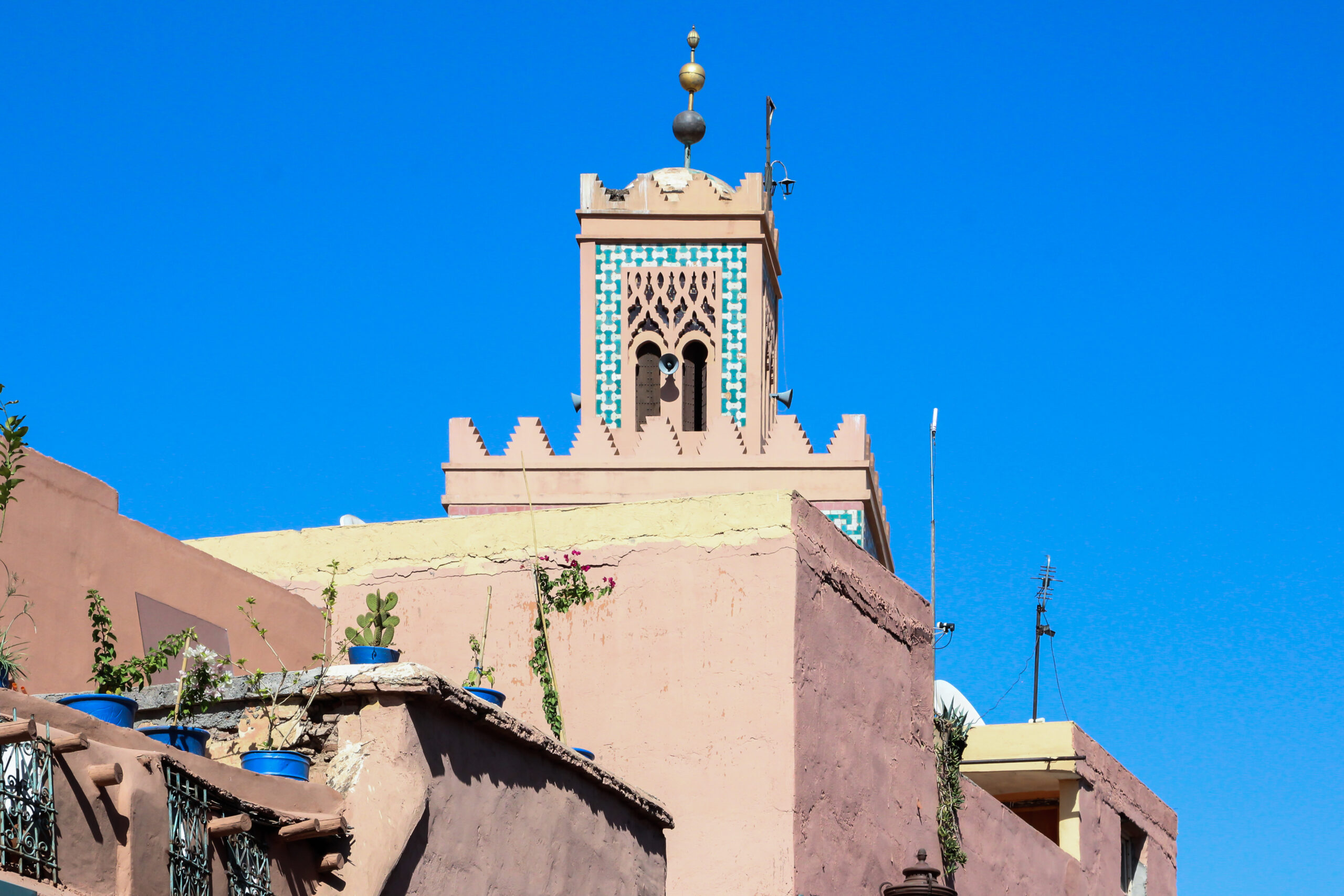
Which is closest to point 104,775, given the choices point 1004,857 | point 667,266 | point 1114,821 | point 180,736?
point 180,736

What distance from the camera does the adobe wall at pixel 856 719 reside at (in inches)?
492

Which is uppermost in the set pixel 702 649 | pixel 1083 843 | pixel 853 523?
pixel 853 523

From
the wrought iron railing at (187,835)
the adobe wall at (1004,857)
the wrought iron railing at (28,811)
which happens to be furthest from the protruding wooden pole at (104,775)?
the adobe wall at (1004,857)

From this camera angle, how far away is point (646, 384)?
24250 millimetres

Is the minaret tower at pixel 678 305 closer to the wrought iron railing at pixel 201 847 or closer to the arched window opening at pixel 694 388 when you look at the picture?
the arched window opening at pixel 694 388

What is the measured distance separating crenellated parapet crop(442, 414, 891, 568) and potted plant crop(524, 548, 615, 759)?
791 centimetres

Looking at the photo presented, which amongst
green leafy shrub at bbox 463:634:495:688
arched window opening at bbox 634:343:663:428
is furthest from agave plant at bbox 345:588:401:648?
arched window opening at bbox 634:343:663:428

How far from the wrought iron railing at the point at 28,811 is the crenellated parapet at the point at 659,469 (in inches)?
596

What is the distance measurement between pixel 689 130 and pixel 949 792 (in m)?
12.9

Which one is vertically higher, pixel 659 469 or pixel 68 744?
pixel 659 469

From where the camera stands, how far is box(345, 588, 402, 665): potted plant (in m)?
8.98

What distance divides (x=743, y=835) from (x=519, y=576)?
237 centimetres

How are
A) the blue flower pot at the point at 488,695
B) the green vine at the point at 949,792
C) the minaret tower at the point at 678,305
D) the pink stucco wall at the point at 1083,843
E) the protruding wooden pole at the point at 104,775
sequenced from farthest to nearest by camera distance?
the minaret tower at the point at 678,305 < the pink stucco wall at the point at 1083,843 < the green vine at the point at 949,792 < the blue flower pot at the point at 488,695 < the protruding wooden pole at the point at 104,775

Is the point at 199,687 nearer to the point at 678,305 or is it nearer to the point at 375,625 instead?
the point at 375,625
